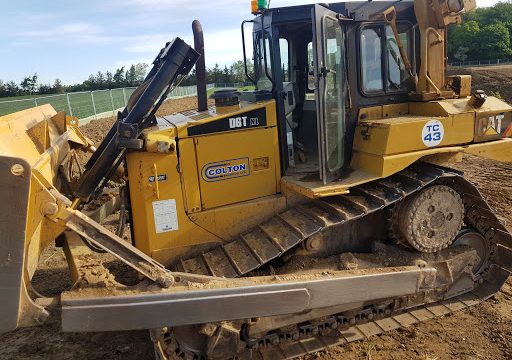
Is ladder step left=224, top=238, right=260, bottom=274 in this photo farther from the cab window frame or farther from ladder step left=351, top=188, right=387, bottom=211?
the cab window frame

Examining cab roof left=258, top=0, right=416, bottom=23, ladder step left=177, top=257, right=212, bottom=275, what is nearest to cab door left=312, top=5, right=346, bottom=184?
cab roof left=258, top=0, right=416, bottom=23

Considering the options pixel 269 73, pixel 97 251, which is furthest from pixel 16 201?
pixel 269 73

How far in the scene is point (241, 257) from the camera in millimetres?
3908

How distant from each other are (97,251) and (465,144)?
11.8 feet

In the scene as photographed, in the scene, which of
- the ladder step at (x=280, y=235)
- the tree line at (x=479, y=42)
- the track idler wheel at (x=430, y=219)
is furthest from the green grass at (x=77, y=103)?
the tree line at (x=479, y=42)

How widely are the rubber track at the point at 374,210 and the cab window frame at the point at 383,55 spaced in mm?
796

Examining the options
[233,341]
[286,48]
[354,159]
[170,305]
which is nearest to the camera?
[170,305]

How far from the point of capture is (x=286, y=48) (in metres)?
4.88

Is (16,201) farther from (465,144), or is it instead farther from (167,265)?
(465,144)

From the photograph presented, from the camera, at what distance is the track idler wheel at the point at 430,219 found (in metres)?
4.21

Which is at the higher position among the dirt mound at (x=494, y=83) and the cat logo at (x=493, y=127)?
the dirt mound at (x=494, y=83)

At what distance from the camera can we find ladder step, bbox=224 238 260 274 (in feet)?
12.4

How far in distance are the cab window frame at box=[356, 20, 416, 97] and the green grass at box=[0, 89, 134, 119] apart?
1631cm

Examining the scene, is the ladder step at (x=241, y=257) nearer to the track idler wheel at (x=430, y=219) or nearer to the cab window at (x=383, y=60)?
the track idler wheel at (x=430, y=219)
